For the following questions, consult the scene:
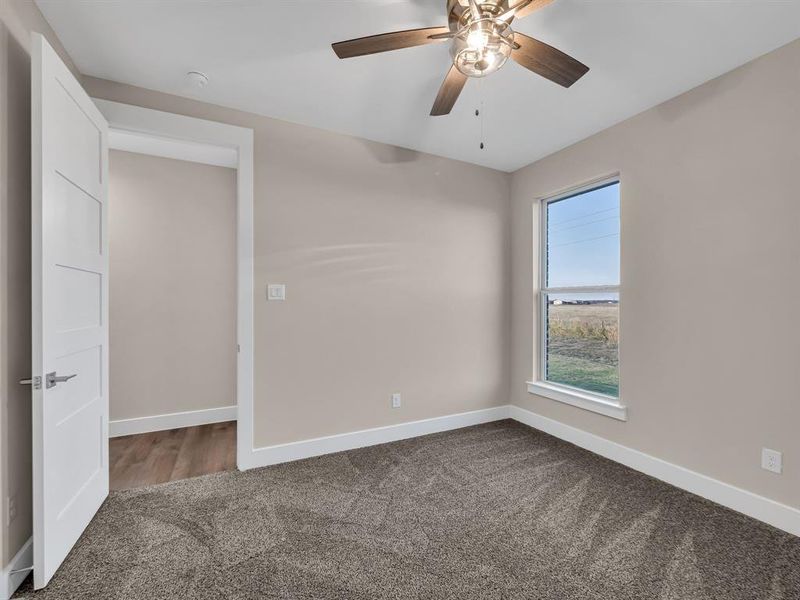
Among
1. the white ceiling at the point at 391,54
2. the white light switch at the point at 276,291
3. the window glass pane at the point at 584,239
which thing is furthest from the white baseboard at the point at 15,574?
the window glass pane at the point at 584,239

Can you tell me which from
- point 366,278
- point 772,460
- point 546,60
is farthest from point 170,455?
point 772,460

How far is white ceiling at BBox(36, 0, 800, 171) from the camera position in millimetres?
1739

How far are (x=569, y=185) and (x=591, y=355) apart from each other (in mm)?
1451

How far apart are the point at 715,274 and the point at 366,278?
2.34 metres

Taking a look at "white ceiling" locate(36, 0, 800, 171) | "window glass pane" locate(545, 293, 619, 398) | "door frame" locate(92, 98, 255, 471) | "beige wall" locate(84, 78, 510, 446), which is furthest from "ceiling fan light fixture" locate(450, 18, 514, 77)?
"window glass pane" locate(545, 293, 619, 398)

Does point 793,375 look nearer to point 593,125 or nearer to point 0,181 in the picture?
point 593,125

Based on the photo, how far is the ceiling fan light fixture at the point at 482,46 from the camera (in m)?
1.45

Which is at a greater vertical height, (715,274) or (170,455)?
(715,274)

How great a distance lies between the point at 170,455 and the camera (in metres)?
2.95

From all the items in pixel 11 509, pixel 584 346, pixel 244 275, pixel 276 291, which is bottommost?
pixel 11 509

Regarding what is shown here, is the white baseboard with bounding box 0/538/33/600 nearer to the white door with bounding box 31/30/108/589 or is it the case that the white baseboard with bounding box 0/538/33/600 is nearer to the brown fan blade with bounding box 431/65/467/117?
the white door with bounding box 31/30/108/589

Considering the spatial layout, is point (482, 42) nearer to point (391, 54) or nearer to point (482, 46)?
point (482, 46)

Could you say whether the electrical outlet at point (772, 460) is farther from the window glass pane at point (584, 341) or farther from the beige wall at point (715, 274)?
the window glass pane at point (584, 341)

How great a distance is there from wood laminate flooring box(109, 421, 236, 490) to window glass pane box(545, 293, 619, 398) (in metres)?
2.85
